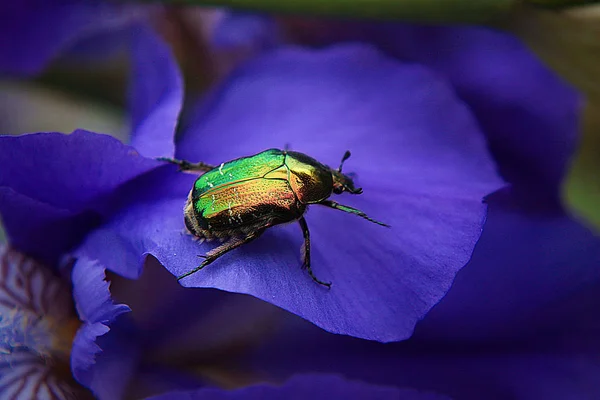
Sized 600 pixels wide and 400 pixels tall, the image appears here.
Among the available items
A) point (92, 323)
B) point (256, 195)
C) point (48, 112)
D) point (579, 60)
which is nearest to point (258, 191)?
point (256, 195)

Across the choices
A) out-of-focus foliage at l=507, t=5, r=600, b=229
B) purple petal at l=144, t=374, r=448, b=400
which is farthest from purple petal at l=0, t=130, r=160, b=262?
out-of-focus foliage at l=507, t=5, r=600, b=229

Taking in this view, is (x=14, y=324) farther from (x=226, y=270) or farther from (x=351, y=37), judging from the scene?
(x=351, y=37)

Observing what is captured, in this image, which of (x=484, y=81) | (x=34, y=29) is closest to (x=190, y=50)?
(x=34, y=29)

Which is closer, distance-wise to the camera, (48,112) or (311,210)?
(311,210)

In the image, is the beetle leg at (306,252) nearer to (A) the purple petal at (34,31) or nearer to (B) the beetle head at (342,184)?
(B) the beetle head at (342,184)

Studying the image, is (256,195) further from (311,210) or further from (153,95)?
(153,95)

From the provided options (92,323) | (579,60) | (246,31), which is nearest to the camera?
(92,323)
